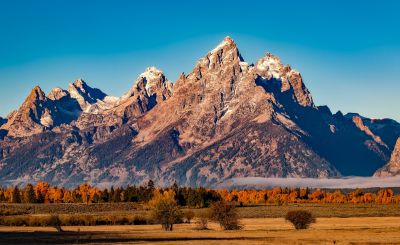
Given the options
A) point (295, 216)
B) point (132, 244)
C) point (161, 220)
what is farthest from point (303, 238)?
point (161, 220)

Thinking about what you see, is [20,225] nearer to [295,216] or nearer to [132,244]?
[295,216]

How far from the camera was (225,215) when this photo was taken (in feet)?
591

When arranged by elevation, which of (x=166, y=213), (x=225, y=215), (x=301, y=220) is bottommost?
(x=301, y=220)

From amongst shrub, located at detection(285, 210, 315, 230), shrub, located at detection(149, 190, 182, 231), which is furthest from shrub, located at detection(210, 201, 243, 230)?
shrub, located at detection(285, 210, 315, 230)

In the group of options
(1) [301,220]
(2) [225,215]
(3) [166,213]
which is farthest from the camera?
(3) [166,213]

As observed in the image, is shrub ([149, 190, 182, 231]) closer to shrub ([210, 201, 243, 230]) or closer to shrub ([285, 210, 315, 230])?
shrub ([210, 201, 243, 230])

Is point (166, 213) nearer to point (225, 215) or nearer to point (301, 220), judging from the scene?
point (225, 215)

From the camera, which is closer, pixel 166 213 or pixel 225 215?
pixel 225 215

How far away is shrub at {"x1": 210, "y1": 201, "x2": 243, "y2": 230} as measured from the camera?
6983 inches

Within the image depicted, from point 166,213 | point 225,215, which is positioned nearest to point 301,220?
point 225,215

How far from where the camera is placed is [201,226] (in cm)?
17938

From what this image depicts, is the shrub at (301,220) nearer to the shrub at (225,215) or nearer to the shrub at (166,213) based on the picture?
the shrub at (225,215)

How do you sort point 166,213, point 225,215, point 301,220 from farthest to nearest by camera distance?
point 166,213, point 225,215, point 301,220

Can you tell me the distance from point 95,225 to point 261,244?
Result: 90.1 metres
